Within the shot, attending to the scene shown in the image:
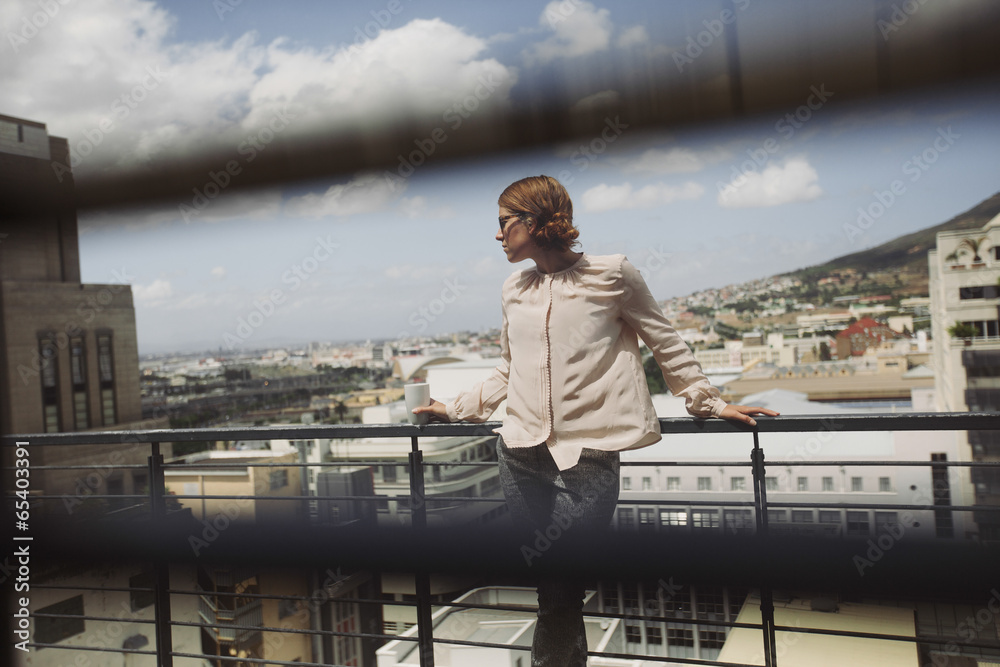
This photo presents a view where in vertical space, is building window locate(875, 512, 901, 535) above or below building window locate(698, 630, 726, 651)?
above

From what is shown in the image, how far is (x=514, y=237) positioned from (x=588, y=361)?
0.30m

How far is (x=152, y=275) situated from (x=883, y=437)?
2726 centimetres

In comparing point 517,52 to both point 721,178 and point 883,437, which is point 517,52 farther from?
point 883,437

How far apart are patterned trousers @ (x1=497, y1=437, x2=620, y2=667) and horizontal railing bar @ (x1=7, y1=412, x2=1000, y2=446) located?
0.67ft

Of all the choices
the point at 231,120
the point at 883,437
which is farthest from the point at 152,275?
the point at 883,437

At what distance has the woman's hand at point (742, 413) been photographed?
4.55 feet

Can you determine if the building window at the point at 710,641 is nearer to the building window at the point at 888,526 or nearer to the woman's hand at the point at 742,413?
the woman's hand at the point at 742,413

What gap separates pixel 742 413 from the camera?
139 cm

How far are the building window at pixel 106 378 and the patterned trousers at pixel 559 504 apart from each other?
20924 millimetres

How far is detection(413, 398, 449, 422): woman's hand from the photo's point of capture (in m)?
1.70

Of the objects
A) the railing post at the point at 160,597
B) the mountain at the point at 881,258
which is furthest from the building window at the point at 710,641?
the mountain at the point at 881,258

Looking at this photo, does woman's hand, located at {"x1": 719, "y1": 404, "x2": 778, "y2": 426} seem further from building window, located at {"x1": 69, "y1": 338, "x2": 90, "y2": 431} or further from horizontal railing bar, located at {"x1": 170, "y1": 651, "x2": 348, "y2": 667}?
building window, located at {"x1": 69, "y1": 338, "x2": 90, "y2": 431}

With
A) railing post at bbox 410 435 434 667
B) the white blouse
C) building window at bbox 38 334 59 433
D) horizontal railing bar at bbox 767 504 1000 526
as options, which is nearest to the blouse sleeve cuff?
the white blouse

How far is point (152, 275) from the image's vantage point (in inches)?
34.1
